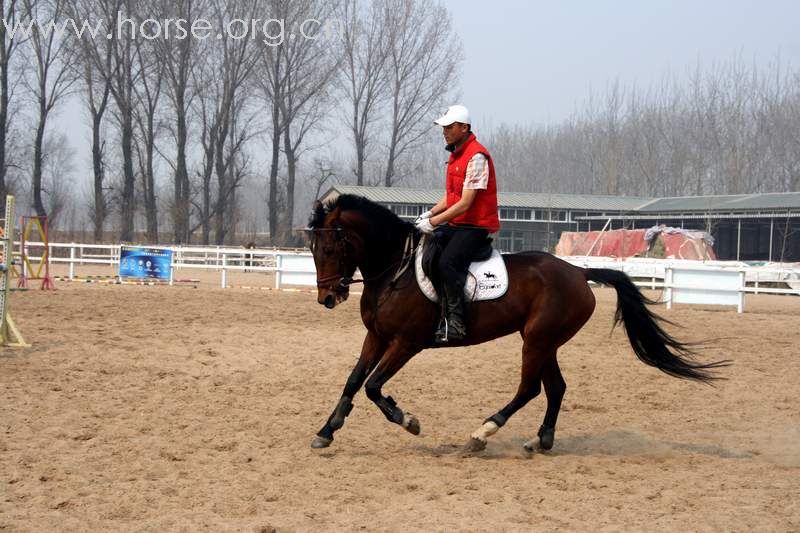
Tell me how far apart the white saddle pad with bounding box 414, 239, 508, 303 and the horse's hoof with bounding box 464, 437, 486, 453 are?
121 centimetres

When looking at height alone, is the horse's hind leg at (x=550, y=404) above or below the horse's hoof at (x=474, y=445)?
above

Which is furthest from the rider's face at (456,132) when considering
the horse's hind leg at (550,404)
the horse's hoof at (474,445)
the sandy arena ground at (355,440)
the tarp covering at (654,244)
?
the tarp covering at (654,244)

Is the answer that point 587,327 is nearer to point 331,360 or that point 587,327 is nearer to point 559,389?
point 331,360

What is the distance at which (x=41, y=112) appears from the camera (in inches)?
1801

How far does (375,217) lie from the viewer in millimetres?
7074

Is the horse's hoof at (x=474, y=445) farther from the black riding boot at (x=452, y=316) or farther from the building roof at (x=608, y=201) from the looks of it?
the building roof at (x=608, y=201)

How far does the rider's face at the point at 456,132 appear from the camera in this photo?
6.96m

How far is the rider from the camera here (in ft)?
22.3

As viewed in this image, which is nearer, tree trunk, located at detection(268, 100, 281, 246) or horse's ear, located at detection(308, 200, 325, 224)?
horse's ear, located at detection(308, 200, 325, 224)

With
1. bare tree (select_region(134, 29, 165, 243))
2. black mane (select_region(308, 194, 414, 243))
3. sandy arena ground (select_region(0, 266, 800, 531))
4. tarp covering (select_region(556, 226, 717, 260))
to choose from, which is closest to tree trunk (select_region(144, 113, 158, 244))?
bare tree (select_region(134, 29, 165, 243))

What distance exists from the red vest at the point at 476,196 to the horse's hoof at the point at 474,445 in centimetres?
183

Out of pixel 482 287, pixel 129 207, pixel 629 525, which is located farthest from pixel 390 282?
pixel 129 207

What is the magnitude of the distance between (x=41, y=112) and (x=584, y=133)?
2382 inches

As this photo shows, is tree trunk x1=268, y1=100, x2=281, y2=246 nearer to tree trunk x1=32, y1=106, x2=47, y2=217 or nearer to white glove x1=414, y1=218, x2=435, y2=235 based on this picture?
tree trunk x1=32, y1=106, x2=47, y2=217
